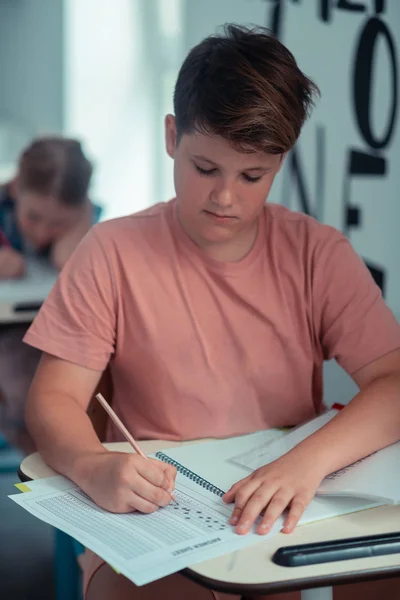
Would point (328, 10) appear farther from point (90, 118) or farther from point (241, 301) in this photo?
point (90, 118)

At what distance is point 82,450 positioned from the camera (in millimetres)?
983

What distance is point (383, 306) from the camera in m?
1.21

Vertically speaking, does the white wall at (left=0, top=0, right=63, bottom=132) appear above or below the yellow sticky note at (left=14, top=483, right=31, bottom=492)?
above

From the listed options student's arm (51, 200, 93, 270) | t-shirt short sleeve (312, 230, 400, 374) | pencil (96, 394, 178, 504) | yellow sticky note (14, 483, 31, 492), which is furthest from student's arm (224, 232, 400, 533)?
student's arm (51, 200, 93, 270)

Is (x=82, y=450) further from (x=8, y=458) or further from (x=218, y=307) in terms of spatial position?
(x=8, y=458)

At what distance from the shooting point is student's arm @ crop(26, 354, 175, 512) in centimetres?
88

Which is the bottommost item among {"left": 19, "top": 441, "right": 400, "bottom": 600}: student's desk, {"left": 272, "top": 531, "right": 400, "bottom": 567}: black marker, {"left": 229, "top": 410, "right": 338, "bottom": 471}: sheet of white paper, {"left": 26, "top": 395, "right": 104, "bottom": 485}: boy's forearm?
{"left": 229, "top": 410, "right": 338, "bottom": 471}: sheet of white paper

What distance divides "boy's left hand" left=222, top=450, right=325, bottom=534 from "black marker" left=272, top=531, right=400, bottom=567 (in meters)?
0.06

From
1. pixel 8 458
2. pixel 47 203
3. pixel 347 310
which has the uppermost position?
pixel 347 310

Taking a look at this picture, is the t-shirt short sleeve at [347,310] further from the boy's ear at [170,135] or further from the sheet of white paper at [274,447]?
the boy's ear at [170,135]

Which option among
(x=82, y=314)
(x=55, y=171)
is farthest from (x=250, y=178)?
(x=55, y=171)

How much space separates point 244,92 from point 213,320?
33 centimetres

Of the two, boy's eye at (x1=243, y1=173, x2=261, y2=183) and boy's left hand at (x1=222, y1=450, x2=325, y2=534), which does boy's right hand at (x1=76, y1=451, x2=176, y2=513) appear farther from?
boy's eye at (x1=243, y1=173, x2=261, y2=183)

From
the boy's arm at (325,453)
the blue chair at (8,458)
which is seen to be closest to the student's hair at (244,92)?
the boy's arm at (325,453)
